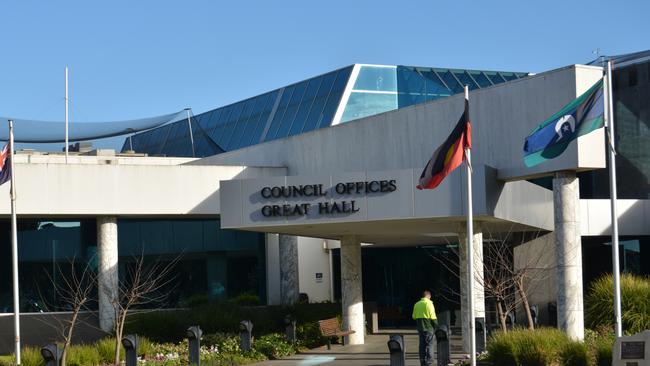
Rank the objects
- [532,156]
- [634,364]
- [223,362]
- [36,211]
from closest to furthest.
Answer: [634,364], [532,156], [223,362], [36,211]

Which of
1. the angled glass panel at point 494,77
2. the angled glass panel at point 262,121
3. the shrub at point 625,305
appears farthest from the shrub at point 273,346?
the angled glass panel at point 494,77

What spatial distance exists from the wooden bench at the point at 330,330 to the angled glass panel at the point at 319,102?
11732 mm

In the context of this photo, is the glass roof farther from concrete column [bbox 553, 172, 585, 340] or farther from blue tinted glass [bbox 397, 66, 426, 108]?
concrete column [bbox 553, 172, 585, 340]

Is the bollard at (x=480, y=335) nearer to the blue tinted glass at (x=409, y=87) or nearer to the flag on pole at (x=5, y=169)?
the flag on pole at (x=5, y=169)

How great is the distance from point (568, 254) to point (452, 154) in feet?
20.9

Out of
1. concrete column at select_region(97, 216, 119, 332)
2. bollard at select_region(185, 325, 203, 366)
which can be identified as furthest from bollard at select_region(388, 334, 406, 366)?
concrete column at select_region(97, 216, 119, 332)

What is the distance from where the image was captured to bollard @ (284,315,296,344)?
28.8 meters

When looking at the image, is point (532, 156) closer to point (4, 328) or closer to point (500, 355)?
point (500, 355)

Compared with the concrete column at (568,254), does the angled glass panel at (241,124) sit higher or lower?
higher

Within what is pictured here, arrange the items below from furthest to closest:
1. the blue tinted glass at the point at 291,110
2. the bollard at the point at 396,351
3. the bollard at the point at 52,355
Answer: the blue tinted glass at the point at 291,110 → the bollard at the point at 52,355 → the bollard at the point at 396,351

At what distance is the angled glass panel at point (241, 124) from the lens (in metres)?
45.8

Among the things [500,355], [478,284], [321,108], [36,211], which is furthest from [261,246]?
[500,355]

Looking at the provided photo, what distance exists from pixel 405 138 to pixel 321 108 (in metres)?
11.4

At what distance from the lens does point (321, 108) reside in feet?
131
